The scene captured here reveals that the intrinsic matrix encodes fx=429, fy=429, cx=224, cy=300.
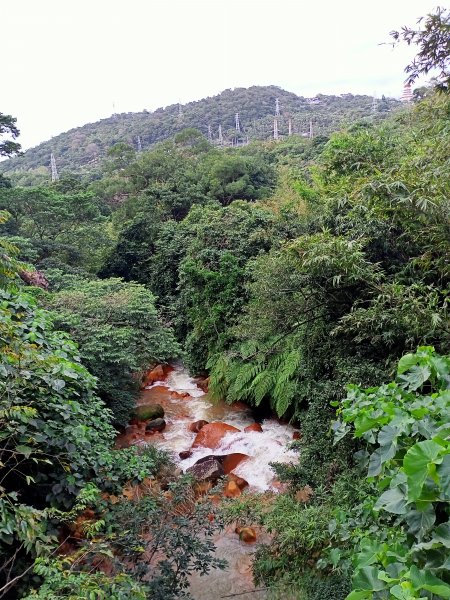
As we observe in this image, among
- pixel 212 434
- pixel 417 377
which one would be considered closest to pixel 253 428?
pixel 212 434

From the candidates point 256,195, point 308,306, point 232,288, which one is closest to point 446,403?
point 308,306

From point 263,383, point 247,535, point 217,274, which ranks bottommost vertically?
point 247,535

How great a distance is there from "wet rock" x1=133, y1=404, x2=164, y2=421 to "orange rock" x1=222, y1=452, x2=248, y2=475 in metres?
2.18

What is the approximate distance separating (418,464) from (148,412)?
25.8ft

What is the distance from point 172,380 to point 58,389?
7632mm

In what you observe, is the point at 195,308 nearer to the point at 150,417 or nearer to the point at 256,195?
the point at 150,417

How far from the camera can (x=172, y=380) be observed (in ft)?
36.0

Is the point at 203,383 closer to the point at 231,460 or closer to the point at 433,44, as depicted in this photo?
the point at 231,460

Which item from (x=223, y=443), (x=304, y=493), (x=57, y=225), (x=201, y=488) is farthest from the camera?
(x=57, y=225)

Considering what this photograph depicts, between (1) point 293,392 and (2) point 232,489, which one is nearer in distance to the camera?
(2) point 232,489

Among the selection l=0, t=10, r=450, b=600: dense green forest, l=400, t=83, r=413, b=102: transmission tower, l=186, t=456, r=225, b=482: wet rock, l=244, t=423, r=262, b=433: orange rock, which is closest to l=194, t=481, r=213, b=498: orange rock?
l=186, t=456, r=225, b=482: wet rock

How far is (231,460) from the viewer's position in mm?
7035

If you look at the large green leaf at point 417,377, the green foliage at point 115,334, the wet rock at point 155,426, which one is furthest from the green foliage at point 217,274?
the large green leaf at point 417,377

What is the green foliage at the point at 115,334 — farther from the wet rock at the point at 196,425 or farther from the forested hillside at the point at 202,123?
the forested hillside at the point at 202,123
